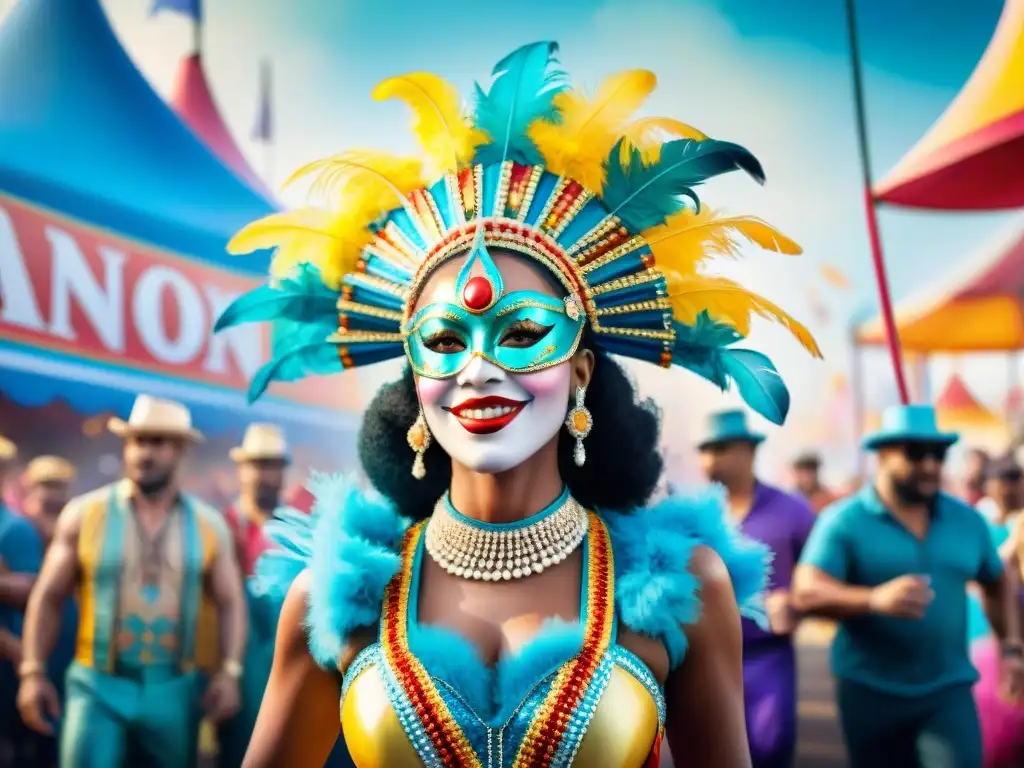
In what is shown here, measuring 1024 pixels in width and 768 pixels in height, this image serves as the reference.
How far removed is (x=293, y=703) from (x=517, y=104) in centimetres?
129

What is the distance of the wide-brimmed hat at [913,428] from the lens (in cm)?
469

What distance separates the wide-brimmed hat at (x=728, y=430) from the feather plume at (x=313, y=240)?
3.14 metres

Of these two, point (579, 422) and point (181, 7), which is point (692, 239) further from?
point (181, 7)

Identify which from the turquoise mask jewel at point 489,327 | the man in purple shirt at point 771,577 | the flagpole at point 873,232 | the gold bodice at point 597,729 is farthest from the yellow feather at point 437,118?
the man in purple shirt at point 771,577

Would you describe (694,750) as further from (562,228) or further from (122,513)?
(122,513)

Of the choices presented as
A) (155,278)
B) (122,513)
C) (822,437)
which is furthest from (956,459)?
(822,437)

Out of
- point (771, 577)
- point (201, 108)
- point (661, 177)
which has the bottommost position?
point (771, 577)

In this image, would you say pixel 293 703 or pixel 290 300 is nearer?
pixel 293 703

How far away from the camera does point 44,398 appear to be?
6.82 metres

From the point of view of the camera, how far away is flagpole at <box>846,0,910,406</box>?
377 cm

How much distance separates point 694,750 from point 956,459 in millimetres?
8122

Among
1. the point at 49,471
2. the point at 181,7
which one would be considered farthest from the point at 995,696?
the point at 181,7

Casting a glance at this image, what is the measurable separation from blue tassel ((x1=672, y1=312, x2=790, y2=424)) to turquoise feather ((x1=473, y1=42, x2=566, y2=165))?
48 centimetres

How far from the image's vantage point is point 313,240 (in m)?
2.51
